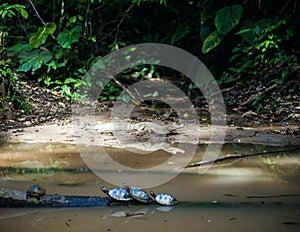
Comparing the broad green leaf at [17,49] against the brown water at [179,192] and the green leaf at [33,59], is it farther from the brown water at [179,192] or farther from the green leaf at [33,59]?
the brown water at [179,192]

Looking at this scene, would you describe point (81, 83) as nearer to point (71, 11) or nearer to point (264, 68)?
point (71, 11)

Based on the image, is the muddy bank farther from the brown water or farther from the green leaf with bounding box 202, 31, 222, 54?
the green leaf with bounding box 202, 31, 222, 54

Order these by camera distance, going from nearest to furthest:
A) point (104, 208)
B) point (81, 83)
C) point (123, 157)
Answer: point (104, 208)
point (123, 157)
point (81, 83)

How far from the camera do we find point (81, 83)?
7.70 metres

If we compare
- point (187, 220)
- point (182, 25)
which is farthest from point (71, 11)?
point (187, 220)

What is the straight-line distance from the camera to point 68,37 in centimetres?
757

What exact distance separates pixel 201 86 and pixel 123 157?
4443 mm

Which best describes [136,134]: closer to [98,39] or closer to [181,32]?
[98,39]

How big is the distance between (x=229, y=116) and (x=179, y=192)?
3.39 m

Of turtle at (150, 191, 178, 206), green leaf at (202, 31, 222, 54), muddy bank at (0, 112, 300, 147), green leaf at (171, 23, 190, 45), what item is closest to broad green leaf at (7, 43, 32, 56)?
muddy bank at (0, 112, 300, 147)

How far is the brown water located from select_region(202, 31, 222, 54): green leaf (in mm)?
3804

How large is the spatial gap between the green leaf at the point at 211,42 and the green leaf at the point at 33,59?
9.70ft

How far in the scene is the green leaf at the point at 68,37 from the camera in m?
7.46

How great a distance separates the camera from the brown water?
2881mm
